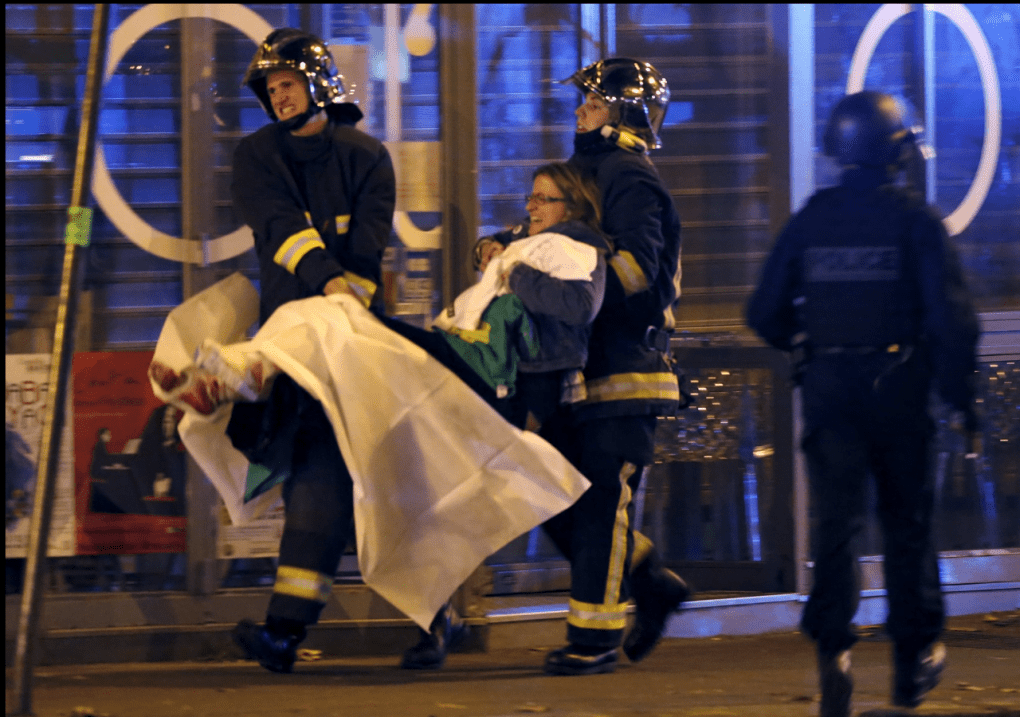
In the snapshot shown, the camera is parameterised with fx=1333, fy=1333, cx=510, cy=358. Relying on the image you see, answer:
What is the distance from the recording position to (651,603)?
5109 millimetres

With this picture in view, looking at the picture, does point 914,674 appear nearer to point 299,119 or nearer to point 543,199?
point 543,199

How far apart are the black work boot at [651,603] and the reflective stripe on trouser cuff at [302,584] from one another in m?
1.26

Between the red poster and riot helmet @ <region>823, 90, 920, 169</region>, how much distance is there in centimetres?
279

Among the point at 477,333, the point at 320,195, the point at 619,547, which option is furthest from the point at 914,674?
the point at 320,195

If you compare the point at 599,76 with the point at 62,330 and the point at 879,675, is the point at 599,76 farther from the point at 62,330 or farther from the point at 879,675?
the point at 879,675

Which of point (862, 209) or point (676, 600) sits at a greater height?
point (862, 209)

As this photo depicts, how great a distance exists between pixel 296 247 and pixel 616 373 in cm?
123

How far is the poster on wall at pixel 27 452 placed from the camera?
531 cm

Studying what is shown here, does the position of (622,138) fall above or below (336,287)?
above

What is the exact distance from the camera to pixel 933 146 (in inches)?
250

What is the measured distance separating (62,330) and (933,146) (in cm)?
417

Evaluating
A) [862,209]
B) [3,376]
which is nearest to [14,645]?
[3,376]

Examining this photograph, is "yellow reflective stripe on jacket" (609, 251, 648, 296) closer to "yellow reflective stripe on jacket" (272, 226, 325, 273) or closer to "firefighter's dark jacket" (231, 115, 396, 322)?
"firefighter's dark jacket" (231, 115, 396, 322)

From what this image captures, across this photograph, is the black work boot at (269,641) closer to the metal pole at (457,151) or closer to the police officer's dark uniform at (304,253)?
the police officer's dark uniform at (304,253)
